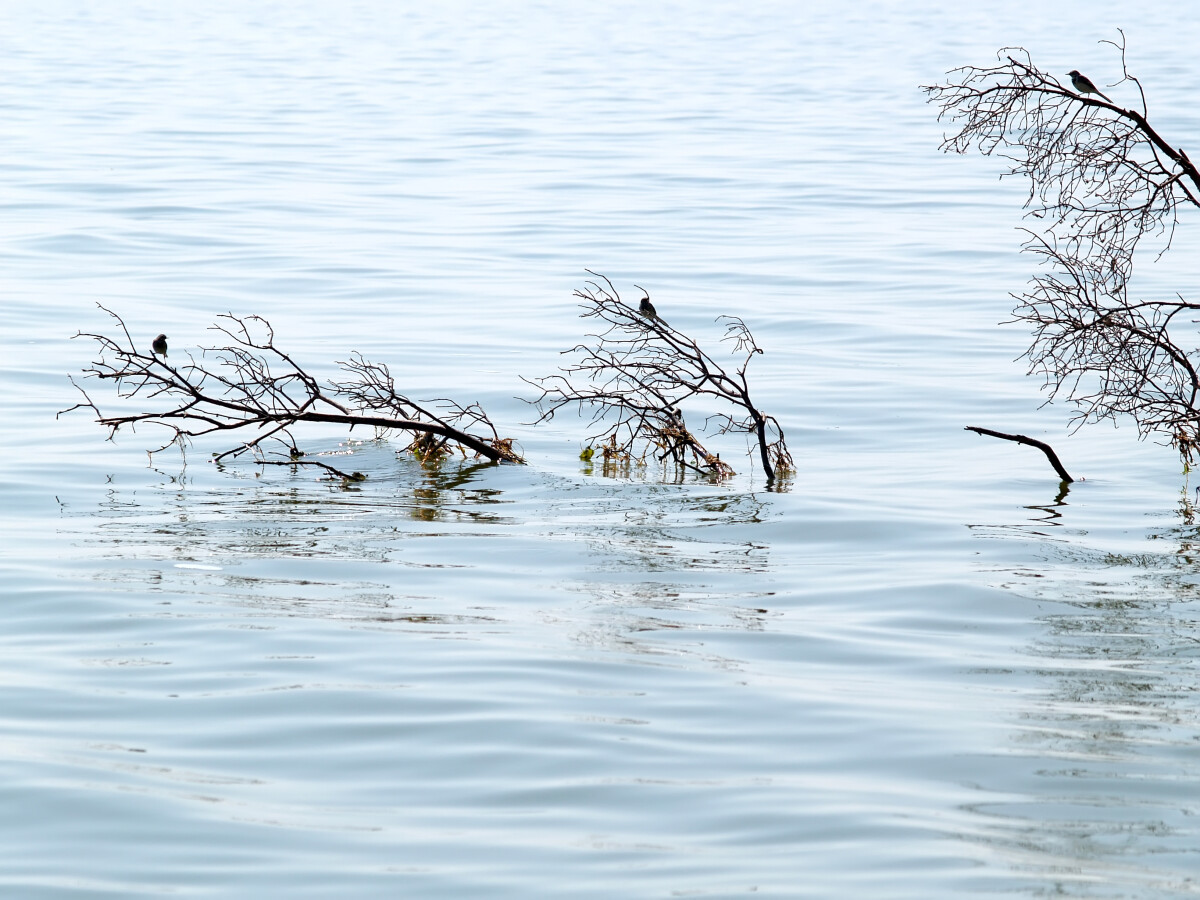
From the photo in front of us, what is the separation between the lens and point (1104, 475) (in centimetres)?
1075

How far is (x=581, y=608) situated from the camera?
7574mm

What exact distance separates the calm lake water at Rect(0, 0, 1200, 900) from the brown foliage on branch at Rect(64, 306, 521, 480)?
0.27m

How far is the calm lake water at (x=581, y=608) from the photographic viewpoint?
5.06m

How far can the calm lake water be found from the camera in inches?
199

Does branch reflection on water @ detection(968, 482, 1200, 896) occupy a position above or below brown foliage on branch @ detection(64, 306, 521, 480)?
below

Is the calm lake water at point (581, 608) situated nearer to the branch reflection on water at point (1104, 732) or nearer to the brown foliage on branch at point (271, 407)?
the branch reflection on water at point (1104, 732)

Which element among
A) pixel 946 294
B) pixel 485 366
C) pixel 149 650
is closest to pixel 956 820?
pixel 149 650

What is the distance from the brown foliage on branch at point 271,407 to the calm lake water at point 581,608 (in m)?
0.27

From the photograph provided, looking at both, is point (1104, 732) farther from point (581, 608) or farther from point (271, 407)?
Answer: point (271, 407)

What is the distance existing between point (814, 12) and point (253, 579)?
254 feet

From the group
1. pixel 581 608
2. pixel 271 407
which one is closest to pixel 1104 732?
pixel 581 608

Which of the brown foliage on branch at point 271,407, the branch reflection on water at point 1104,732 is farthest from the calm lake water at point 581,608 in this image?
the brown foliage on branch at point 271,407

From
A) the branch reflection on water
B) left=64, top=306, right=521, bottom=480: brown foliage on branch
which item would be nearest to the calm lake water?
the branch reflection on water

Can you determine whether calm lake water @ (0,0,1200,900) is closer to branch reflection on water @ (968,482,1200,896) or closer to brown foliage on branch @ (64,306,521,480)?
branch reflection on water @ (968,482,1200,896)
